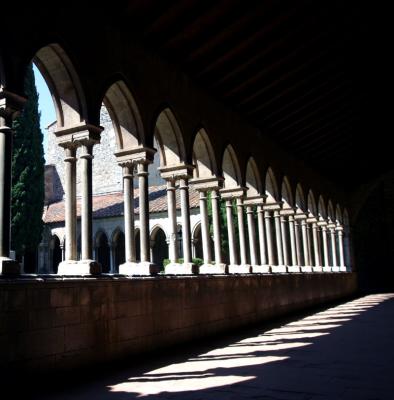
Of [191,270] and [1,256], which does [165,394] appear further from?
[191,270]

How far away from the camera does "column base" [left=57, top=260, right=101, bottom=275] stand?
4766 mm

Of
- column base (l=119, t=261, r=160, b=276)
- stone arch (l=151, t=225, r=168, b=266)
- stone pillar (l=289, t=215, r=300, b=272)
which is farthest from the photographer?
stone arch (l=151, t=225, r=168, b=266)

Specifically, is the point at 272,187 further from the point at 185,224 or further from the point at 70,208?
the point at 70,208

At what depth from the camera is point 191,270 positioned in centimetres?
668

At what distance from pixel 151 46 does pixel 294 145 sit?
6385 mm

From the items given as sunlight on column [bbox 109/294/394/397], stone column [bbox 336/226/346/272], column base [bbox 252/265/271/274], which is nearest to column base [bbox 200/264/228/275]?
sunlight on column [bbox 109/294/394/397]

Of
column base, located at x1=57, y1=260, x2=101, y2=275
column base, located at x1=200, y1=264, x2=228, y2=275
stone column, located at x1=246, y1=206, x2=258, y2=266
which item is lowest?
column base, located at x1=200, y1=264, x2=228, y2=275

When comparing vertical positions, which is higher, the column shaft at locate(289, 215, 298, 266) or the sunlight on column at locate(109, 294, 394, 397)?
the column shaft at locate(289, 215, 298, 266)

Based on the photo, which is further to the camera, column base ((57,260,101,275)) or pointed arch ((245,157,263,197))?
pointed arch ((245,157,263,197))

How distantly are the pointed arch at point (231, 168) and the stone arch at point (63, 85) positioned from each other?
4122mm

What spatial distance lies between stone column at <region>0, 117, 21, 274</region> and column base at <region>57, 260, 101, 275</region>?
902 mm

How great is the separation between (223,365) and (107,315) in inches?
48.4

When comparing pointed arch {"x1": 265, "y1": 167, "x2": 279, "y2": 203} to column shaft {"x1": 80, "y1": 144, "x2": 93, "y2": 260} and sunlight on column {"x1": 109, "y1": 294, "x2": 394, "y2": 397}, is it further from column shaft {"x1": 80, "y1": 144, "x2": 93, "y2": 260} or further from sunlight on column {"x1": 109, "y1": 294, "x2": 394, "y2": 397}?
column shaft {"x1": 80, "y1": 144, "x2": 93, "y2": 260}

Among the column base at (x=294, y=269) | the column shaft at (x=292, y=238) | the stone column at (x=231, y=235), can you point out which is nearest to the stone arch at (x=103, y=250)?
the column shaft at (x=292, y=238)
